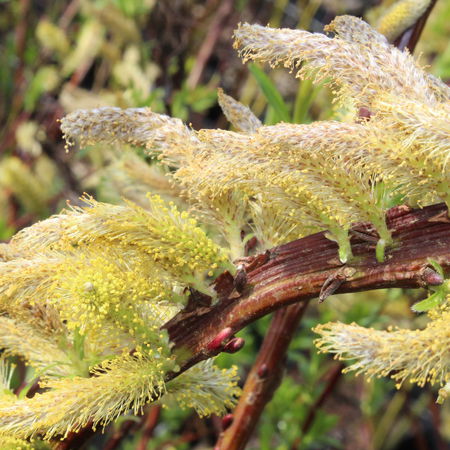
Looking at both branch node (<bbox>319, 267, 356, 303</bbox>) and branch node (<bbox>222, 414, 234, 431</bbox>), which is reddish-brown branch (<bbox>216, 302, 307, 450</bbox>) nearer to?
branch node (<bbox>222, 414, 234, 431</bbox>)

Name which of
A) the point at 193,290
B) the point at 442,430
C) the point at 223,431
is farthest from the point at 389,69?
the point at 442,430

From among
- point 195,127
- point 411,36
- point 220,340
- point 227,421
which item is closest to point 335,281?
point 220,340

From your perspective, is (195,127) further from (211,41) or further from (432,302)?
(432,302)

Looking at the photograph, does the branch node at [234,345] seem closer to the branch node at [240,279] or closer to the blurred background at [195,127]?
the branch node at [240,279]

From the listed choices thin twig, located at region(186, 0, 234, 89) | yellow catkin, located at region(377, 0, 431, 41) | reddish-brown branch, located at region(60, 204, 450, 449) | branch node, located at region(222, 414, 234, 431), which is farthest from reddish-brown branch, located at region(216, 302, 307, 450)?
thin twig, located at region(186, 0, 234, 89)

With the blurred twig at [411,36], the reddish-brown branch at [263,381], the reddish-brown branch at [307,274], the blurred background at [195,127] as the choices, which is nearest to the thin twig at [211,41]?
the blurred background at [195,127]

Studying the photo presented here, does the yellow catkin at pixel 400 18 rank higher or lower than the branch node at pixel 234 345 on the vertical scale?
higher
